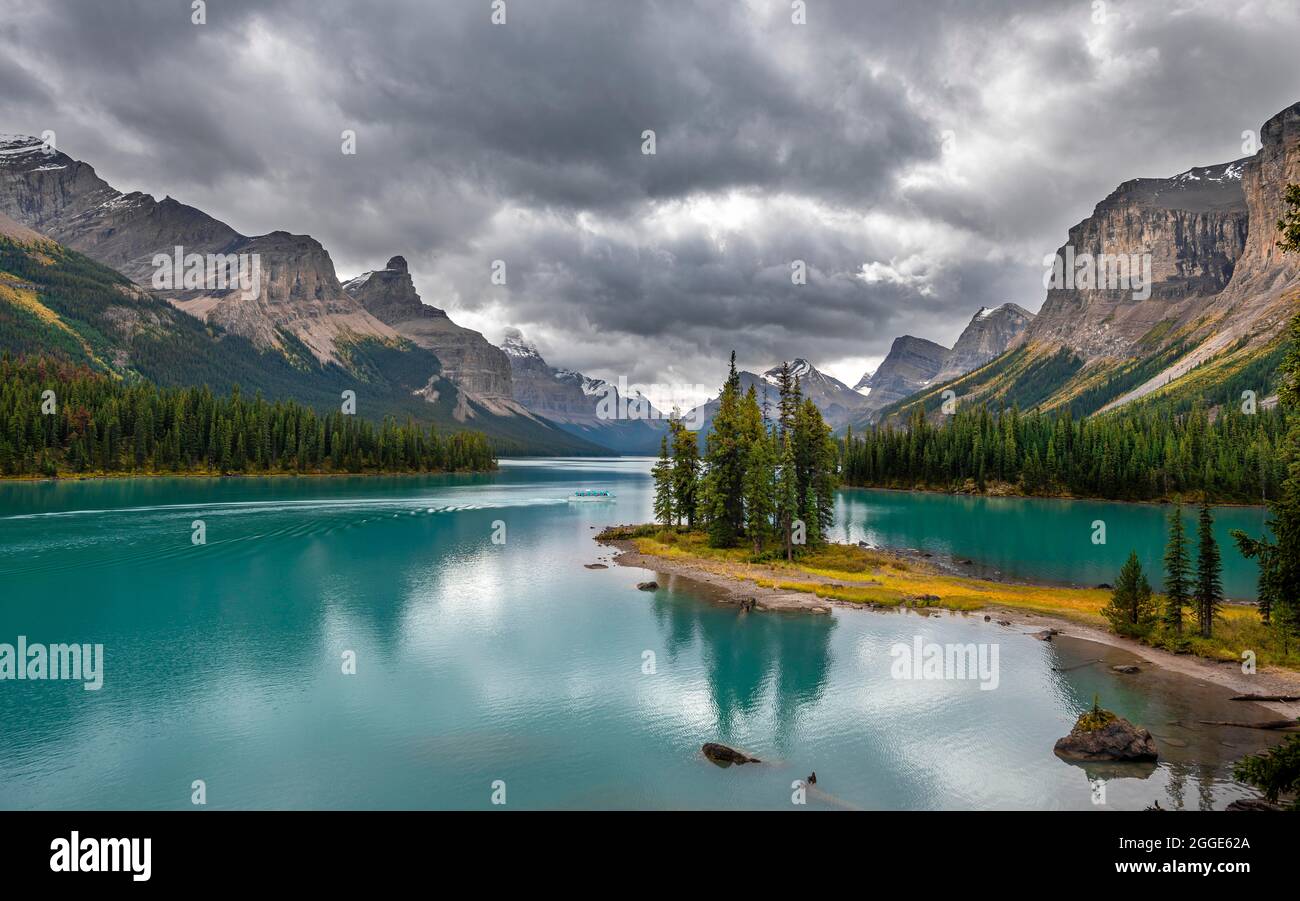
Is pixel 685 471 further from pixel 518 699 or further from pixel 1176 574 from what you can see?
pixel 518 699

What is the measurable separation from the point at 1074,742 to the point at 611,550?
208ft

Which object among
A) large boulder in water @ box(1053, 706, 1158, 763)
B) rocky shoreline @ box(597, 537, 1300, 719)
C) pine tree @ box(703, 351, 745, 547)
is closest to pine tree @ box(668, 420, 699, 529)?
pine tree @ box(703, 351, 745, 547)

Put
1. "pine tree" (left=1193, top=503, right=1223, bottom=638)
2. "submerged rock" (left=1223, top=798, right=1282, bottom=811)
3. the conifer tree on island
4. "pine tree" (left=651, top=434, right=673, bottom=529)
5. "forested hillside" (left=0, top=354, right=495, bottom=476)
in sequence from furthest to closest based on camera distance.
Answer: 1. "forested hillside" (left=0, top=354, right=495, bottom=476)
2. "pine tree" (left=651, top=434, right=673, bottom=529)
3. the conifer tree on island
4. "pine tree" (left=1193, top=503, right=1223, bottom=638)
5. "submerged rock" (left=1223, top=798, right=1282, bottom=811)

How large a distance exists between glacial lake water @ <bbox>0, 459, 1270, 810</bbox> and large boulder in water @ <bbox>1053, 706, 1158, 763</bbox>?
76cm

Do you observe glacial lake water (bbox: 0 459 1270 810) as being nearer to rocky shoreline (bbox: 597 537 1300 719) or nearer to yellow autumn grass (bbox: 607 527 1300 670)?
rocky shoreline (bbox: 597 537 1300 719)

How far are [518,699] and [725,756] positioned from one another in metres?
13.0

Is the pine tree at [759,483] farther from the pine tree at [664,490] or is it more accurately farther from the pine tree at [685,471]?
the pine tree at [664,490]

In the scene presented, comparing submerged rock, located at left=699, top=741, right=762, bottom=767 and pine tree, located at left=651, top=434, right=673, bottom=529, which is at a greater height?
pine tree, located at left=651, top=434, right=673, bottom=529

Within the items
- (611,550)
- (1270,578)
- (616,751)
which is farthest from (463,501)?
(1270,578)

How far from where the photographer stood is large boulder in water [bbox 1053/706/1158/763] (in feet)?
90.3

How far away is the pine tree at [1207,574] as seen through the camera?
41625 mm

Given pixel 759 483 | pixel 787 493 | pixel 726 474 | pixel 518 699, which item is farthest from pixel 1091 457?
pixel 518 699

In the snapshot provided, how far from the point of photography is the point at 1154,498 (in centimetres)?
15675

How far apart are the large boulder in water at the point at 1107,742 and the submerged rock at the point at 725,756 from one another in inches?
555
